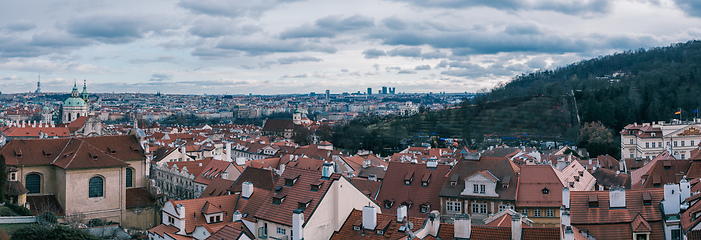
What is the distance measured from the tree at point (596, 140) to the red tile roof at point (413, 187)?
49664 millimetres

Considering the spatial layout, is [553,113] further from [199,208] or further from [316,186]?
[316,186]

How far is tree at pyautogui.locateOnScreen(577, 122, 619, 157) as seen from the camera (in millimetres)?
83475

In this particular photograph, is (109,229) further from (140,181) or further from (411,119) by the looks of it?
(411,119)

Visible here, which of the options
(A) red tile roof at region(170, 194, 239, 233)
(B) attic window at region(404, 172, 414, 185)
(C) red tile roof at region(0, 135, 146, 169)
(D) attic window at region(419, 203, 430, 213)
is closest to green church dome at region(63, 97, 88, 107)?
(C) red tile roof at region(0, 135, 146, 169)

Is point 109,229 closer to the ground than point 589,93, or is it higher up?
closer to the ground

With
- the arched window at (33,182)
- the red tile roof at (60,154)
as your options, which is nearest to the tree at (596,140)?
the red tile roof at (60,154)

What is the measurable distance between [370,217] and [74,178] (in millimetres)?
31208

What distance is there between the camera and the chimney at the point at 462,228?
23.9 m

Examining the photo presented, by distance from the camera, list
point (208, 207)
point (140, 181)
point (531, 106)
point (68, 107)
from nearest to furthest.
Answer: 1. point (208, 207)
2. point (140, 181)
3. point (531, 106)
4. point (68, 107)

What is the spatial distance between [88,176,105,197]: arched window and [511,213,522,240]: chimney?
36.4m

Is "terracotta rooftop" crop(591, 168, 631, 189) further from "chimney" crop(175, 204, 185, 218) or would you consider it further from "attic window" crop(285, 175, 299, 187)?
"chimney" crop(175, 204, 185, 218)

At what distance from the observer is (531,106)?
5005 inches

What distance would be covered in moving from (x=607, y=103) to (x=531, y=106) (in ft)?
73.8

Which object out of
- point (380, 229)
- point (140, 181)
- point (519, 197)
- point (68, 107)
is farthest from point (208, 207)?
point (68, 107)
